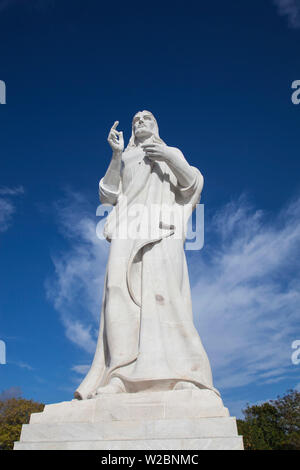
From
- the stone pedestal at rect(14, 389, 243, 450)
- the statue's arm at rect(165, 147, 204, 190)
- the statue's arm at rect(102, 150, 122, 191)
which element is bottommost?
the stone pedestal at rect(14, 389, 243, 450)

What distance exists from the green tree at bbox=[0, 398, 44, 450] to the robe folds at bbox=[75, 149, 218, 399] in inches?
1216

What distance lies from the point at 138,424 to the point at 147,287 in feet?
7.23

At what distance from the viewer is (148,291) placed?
6074 millimetres

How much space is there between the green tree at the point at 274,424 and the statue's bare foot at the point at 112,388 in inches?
1407

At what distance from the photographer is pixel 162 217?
6875 mm

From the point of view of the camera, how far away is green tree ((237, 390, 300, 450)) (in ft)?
122

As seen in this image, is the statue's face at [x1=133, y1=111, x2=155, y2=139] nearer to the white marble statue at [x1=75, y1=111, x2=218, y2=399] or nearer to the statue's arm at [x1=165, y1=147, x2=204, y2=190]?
the white marble statue at [x1=75, y1=111, x2=218, y2=399]

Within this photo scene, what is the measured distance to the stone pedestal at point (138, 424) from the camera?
4.16 metres

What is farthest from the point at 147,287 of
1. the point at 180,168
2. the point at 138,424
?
the point at 180,168

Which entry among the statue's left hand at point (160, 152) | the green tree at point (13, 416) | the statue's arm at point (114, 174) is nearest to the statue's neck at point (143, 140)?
the statue's arm at point (114, 174)

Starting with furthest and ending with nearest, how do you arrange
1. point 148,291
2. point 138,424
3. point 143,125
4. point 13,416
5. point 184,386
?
1. point 13,416
2. point 143,125
3. point 148,291
4. point 184,386
5. point 138,424

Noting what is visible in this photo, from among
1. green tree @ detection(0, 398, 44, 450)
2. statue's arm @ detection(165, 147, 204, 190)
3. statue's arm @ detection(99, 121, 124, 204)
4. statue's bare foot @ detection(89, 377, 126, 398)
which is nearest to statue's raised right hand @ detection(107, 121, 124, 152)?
statue's arm @ detection(99, 121, 124, 204)

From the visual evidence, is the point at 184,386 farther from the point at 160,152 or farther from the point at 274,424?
the point at 274,424
